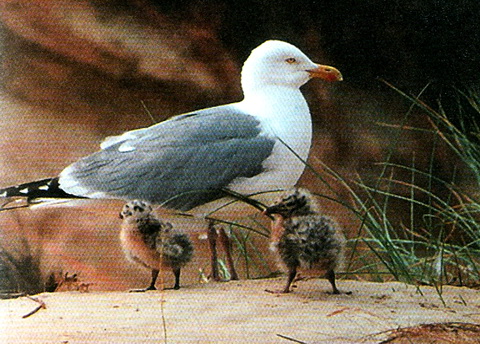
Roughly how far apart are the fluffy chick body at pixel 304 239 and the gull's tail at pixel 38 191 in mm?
776

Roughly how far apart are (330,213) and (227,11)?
0.88 metres

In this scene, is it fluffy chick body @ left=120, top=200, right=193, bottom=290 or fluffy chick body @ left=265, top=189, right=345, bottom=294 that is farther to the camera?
fluffy chick body @ left=120, top=200, right=193, bottom=290

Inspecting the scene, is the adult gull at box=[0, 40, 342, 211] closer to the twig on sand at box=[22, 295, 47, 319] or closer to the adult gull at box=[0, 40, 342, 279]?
the adult gull at box=[0, 40, 342, 279]

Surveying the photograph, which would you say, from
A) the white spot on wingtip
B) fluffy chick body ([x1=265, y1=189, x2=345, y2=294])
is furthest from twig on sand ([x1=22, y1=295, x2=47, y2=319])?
fluffy chick body ([x1=265, y1=189, x2=345, y2=294])

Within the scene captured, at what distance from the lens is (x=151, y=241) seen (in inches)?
108

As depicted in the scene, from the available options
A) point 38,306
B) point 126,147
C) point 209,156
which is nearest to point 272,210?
point 209,156

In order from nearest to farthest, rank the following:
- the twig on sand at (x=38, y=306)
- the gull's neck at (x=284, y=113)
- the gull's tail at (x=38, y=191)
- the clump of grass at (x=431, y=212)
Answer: the twig on sand at (x=38, y=306) → the gull's tail at (x=38, y=191) → the gull's neck at (x=284, y=113) → the clump of grass at (x=431, y=212)

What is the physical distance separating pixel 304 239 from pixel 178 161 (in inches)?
24.1

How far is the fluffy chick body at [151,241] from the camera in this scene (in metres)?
2.75

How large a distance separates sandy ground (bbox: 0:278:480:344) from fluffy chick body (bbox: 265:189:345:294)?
0.11 metres

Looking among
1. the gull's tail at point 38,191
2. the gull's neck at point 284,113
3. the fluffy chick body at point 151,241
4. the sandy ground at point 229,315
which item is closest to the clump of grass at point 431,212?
the gull's neck at point 284,113

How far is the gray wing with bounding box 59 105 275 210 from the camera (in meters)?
2.88

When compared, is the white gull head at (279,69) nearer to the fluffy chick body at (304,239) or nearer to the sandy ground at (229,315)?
the fluffy chick body at (304,239)

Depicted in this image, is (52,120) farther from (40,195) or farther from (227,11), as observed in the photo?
(227,11)
